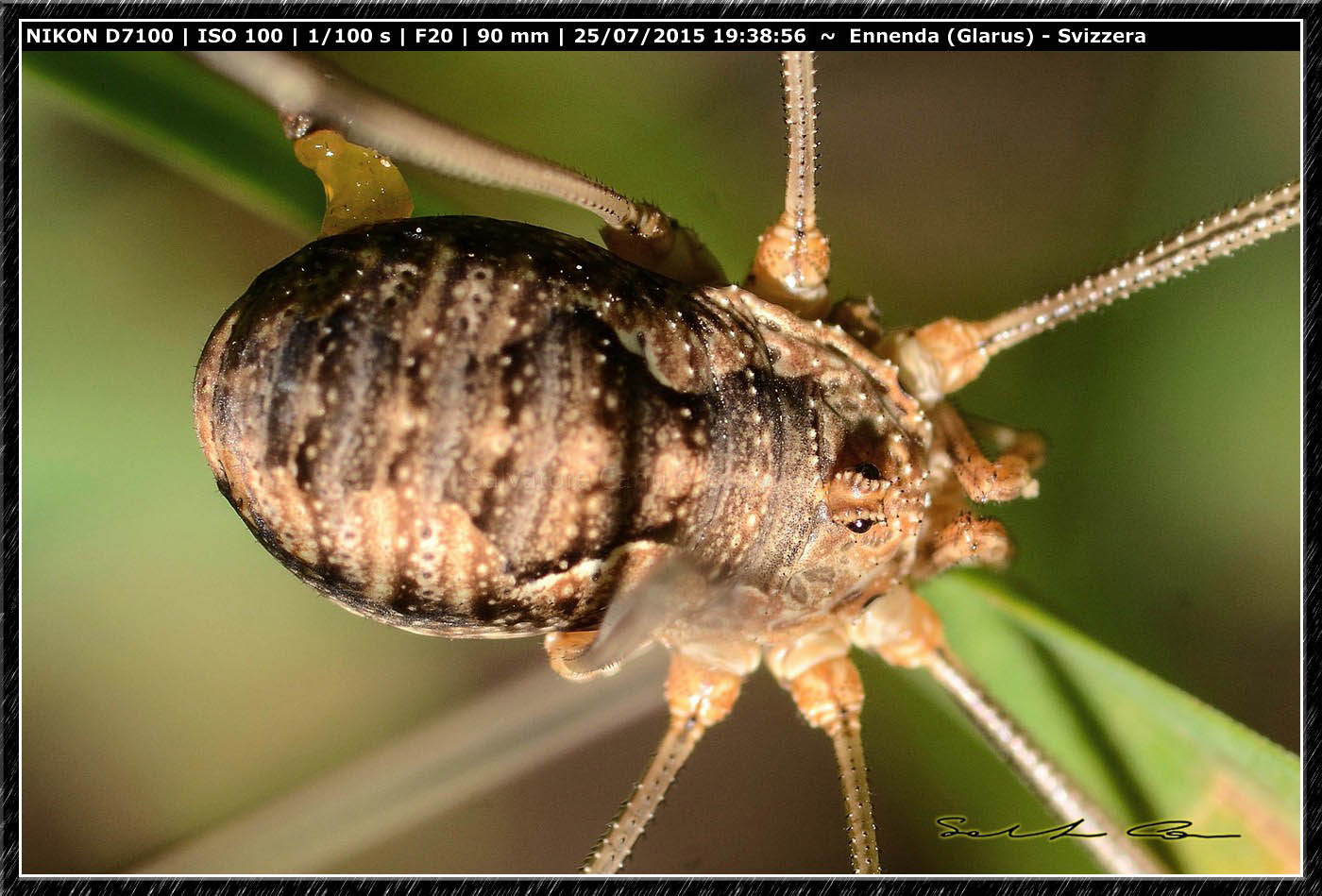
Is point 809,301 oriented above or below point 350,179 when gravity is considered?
below

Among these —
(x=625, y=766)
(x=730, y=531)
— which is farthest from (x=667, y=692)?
Result: (x=730, y=531)

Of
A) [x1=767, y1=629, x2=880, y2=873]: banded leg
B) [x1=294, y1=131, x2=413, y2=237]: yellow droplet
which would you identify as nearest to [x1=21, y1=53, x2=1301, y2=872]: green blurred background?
[x1=767, y1=629, x2=880, y2=873]: banded leg

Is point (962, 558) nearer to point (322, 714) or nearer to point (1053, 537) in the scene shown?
point (1053, 537)

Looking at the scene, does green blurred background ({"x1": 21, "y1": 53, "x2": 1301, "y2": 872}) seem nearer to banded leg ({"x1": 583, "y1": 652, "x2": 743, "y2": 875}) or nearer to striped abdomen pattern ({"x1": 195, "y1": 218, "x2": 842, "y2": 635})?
banded leg ({"x1": 583, "y1": 652, "x2": 743, "y2": 875})

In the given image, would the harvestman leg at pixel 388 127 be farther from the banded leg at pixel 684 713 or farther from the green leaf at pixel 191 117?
the banded leg at pixel 684 713

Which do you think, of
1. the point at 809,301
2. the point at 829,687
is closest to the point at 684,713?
the point at 829,687

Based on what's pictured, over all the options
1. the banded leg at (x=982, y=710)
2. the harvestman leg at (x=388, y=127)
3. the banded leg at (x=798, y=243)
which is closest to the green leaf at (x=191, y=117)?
the harvestman leg at (x=388, y=127)

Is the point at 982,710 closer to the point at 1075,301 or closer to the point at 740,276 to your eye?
the point at 1075,301
